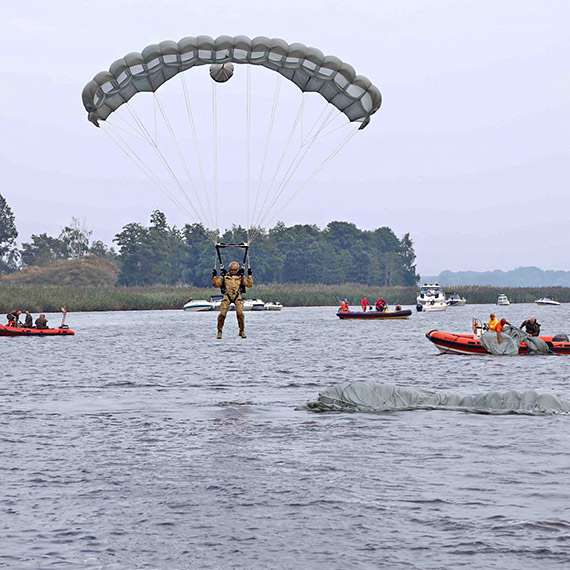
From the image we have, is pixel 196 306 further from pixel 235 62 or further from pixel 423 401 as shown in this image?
pixel 423 401

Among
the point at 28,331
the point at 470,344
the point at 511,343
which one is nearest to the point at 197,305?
the point at 28,331

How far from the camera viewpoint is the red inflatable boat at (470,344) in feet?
131

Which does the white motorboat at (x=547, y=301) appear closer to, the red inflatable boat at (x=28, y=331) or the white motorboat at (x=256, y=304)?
the white motorboat at (x=256, y=304)

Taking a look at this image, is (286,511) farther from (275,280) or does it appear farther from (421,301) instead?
(275,280)

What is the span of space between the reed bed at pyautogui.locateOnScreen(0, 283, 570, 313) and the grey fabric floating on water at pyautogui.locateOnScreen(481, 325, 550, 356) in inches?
1965

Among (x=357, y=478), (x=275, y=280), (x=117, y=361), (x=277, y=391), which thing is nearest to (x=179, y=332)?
(x=117, y=361)

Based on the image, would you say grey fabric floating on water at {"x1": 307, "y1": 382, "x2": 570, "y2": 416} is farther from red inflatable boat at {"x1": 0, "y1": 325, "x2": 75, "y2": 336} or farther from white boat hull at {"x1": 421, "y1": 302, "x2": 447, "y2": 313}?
white boat hull at {"x1": 421, "y1": 302, "x2": 447, "y2": 313}

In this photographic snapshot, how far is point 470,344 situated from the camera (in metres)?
41.1

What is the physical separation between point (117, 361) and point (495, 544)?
33403 mm

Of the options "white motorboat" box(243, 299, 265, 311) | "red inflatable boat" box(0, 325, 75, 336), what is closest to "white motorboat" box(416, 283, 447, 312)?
"white motorboat" box(243, 299, 265, 311)

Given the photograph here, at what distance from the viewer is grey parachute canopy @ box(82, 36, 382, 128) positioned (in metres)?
24.1

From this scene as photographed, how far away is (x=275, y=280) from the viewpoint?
177 metres

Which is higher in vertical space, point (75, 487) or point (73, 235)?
point (73, 235)

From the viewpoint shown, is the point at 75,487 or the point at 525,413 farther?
the point at 525,413
